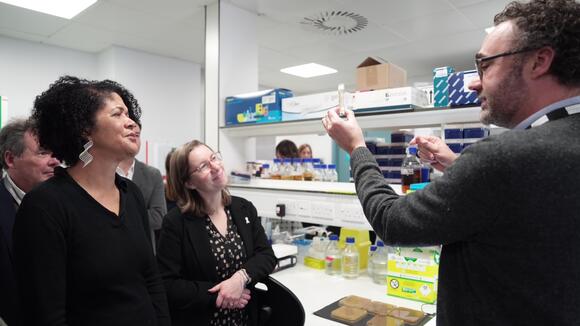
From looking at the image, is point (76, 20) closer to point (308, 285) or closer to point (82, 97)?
point (82, 97)

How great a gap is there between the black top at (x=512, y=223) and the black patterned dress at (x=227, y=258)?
1.00 meters

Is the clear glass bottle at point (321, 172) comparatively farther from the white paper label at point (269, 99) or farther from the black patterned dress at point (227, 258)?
the black patterned dress at point (227, 258)

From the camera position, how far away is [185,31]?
371 cm

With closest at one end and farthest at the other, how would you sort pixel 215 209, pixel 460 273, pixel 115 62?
pixel 460 273 → pixel 215 209 → pixel 115 62

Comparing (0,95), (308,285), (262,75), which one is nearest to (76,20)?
(0,95)

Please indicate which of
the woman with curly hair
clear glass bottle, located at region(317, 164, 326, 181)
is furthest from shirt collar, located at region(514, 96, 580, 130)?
clear glass bottle, located at region(317, 164, 326, 181)

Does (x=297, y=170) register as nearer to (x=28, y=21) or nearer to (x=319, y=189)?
(x=319, y=189)

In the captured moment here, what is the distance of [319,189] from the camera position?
2266 mm

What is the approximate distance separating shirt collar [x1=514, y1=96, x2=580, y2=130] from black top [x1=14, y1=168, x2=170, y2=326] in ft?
3.51

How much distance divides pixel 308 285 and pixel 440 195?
1.34 m

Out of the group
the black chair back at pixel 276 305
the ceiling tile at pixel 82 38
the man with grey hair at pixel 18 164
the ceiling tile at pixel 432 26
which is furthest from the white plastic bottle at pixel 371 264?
the ceiling tile at pixel 82 38

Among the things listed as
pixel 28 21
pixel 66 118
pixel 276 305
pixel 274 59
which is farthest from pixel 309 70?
pixel 66 118

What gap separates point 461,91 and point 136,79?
11.9ft

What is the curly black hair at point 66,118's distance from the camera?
1.15 meters
